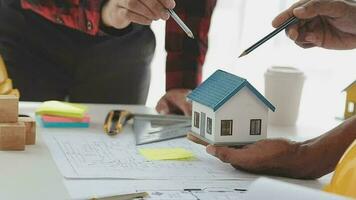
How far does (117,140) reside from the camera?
1014 mm

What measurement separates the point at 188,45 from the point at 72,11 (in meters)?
0.27

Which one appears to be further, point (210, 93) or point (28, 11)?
point (28, 11)

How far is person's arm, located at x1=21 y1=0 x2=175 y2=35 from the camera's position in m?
1.04

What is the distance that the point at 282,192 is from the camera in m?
0.56

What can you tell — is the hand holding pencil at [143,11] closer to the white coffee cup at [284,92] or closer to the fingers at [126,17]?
the fingers at [126,17]

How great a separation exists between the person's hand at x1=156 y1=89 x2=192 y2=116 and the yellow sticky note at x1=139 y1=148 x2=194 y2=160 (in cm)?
24

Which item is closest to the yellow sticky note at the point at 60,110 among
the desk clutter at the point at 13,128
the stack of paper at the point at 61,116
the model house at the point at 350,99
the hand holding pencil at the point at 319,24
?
the stack of paper at the point at 61,116

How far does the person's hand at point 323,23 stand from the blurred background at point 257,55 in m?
0.83

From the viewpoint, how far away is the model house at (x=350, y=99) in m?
1.15

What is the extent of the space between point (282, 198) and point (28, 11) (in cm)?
94

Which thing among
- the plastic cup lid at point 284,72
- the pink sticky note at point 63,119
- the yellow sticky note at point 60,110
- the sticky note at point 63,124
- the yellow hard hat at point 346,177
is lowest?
the sticky note at point 63,124

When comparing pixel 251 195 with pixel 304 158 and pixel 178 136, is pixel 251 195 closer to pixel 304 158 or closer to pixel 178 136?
pixel 304 158

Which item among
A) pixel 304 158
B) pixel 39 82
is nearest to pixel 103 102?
pixel 39 82

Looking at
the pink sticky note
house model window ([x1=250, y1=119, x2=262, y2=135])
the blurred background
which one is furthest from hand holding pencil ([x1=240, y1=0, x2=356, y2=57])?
the blurred background
